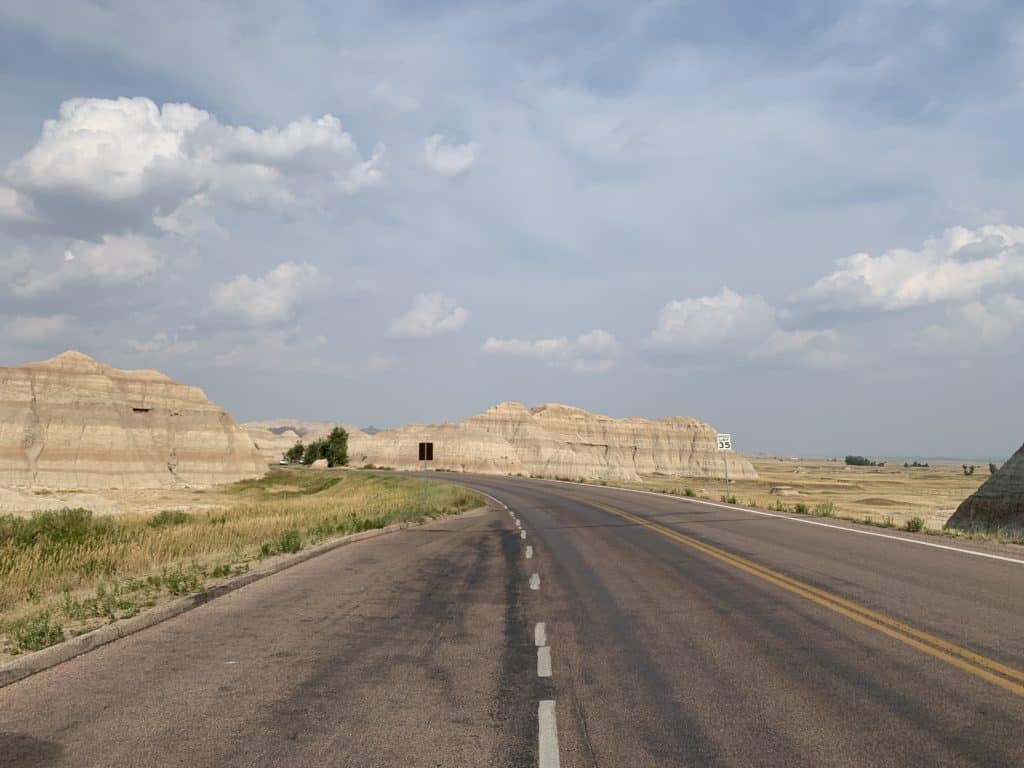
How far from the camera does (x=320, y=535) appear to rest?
739 inches

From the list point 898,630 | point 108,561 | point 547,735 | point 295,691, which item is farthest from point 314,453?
point 547,735

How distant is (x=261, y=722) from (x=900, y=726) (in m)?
4.55

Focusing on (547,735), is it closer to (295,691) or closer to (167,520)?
(295,691)

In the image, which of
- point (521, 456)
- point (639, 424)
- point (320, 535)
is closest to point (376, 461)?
point (521, 456)

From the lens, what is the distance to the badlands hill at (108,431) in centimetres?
7862

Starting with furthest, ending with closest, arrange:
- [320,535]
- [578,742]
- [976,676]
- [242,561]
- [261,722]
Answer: [320,535] → [242,561] → [976,676] → [261,722] → [578,742]

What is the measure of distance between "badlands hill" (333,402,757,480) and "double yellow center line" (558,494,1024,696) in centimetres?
9653

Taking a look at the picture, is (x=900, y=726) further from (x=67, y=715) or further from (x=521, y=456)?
(x=521, y=456)

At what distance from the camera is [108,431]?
82562 mm

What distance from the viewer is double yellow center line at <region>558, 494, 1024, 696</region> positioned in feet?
20.8

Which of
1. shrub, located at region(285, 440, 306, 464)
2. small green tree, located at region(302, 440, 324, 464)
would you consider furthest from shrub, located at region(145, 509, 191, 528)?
shrub, located at region(285, 440, 306, 464)

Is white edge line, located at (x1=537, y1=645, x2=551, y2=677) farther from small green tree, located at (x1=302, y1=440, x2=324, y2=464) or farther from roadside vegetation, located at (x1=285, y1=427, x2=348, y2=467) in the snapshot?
small green tree, located at (x1=302, y1=440, x2=324, y2=464)

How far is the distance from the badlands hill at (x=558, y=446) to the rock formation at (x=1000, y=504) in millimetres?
88203

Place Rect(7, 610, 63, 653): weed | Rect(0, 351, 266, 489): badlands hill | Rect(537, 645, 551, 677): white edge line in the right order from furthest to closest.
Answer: Rect(0, 351, 266, 489): badlands hill → Rect(7, 610, 63, 653): weed → Rect(537, 645, 551, 677): white edge line
